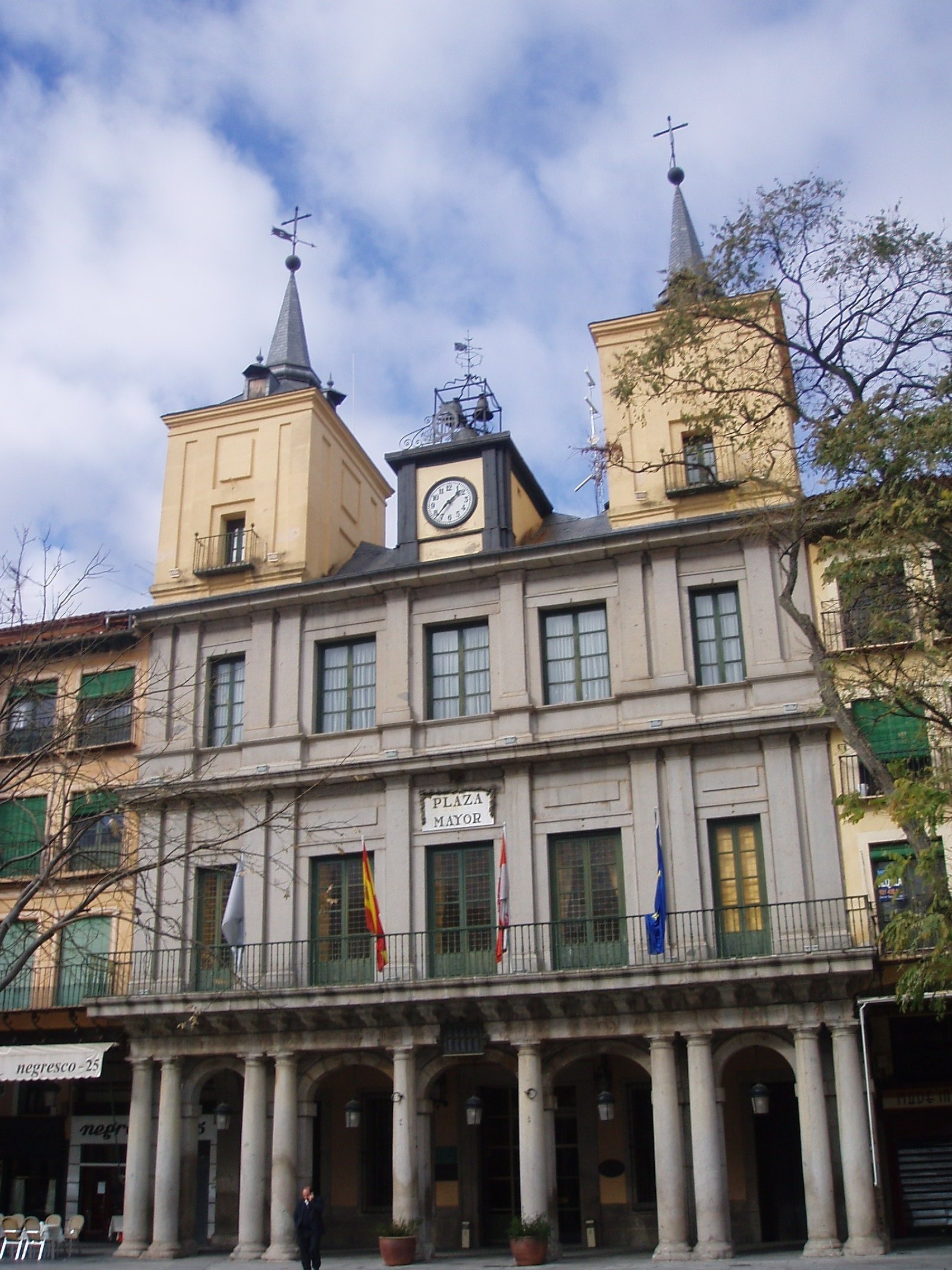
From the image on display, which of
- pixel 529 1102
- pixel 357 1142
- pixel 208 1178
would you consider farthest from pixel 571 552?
pixel 208 1178

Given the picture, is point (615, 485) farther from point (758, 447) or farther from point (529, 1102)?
point (529, 1102)

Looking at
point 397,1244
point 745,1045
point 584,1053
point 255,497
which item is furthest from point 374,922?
point 255,497

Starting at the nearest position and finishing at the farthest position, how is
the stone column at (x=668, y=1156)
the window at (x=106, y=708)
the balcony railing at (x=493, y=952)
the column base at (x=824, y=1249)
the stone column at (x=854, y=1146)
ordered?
the window at (x=106, y=708) < the column base at (x=824, y=1249) < the stone column at (x=854, y=1146) < the stone column at (x=668, y=1156) < the balcony railing at (x=493, y=952)

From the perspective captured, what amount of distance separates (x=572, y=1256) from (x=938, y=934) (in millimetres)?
10383

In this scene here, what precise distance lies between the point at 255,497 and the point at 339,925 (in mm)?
10106

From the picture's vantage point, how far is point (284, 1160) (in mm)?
24547

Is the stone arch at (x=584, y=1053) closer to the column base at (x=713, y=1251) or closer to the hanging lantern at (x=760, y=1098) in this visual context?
the hanging lantern at (x=760, y=1098)

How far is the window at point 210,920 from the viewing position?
26266 millimetres

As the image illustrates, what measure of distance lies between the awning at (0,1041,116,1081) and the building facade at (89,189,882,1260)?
945 millimetres

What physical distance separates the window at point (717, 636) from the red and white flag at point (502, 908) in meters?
5.13

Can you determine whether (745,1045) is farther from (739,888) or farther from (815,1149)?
(739,888)

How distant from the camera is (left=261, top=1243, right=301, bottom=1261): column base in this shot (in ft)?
77.4

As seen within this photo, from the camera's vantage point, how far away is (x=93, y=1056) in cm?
2567

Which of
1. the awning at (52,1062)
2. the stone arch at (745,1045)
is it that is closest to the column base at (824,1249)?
the stone arch at (745,1045)
